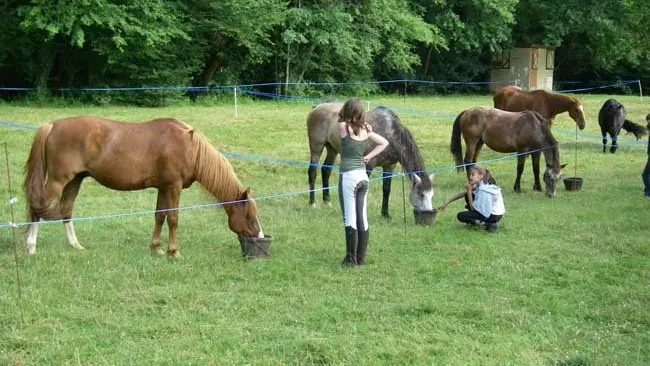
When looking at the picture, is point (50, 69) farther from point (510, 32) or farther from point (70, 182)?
point (510, 32)

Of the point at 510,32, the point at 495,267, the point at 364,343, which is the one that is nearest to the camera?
the point at 364,343

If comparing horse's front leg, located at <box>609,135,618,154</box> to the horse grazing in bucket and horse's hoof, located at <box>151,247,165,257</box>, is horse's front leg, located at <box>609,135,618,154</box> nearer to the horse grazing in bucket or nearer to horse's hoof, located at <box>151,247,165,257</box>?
the horse grazing in bucket

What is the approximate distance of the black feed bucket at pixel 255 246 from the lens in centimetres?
772

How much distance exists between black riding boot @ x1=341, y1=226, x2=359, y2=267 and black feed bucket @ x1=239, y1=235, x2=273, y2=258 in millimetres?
877

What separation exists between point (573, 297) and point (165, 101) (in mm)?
19481

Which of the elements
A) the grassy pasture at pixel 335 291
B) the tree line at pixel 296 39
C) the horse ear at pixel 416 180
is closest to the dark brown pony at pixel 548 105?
the grassy pasture at pixel 335 291

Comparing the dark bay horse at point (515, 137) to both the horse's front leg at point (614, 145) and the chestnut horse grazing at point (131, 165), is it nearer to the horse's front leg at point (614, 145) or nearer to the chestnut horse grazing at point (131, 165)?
the horse's front leg at point (614, 145)

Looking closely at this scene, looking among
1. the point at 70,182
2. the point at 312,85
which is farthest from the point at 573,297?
the point at 312,85

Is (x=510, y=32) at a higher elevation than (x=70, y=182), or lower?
higher

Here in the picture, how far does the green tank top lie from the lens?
7.34m

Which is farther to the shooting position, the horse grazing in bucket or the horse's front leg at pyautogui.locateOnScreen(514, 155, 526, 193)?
the horse grazing in bucket

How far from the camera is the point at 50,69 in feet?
79.1

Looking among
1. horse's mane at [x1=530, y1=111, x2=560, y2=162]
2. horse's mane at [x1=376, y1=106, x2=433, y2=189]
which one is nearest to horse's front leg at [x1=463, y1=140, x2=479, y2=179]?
horse's mane at [x1=530, y1=111, x2=560, y2=162]

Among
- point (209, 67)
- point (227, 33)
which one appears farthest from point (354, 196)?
point (209, 67)
